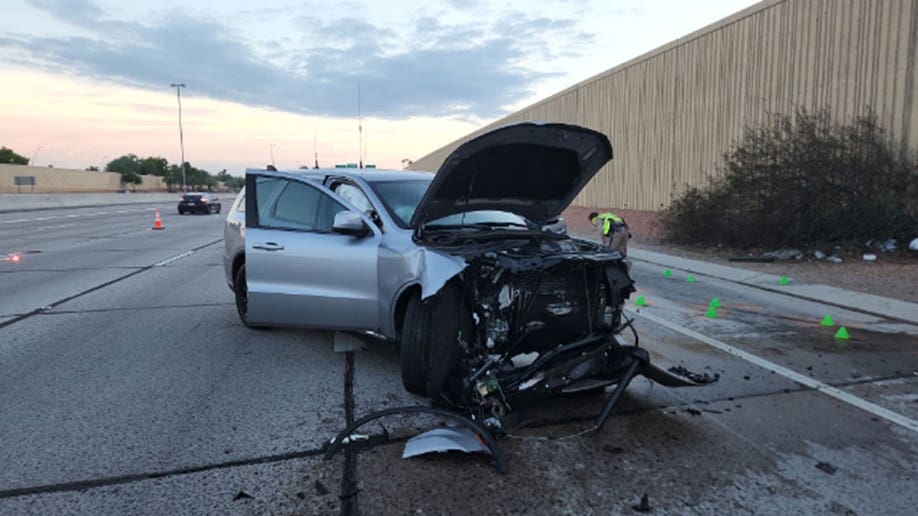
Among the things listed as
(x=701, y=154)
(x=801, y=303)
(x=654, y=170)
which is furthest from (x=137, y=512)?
(x=654, y=170)

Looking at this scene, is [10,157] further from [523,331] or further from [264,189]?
[523,331]

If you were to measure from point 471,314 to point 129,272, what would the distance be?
9.24 meters

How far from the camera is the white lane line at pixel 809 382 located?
4.34m

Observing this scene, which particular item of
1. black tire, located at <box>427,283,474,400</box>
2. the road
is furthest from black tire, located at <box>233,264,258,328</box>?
black tire, located at <box>427,283,474,400</box>

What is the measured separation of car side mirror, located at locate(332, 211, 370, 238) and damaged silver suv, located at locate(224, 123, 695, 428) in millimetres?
13

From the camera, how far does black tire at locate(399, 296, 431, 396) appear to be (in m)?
4.23

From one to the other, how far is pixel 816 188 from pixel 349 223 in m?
11.7

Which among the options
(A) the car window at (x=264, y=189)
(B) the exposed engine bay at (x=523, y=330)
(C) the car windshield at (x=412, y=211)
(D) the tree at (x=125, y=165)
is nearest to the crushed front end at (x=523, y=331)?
(B) the exposed engine bay at (x=523, y=330)

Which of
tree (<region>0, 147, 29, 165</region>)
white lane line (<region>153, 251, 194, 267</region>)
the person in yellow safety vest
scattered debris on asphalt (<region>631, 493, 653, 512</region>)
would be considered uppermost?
tree (<region>0, 147, 29, 165</region>)

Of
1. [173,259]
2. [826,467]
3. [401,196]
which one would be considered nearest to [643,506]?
[826,467]

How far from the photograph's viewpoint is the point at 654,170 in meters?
23.9

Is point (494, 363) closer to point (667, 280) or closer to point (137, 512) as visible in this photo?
point (137, 512)

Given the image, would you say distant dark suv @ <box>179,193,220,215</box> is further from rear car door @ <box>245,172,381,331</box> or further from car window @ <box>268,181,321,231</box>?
car window @ <box>268,181,321,231</box>

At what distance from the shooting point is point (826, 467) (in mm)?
3586
